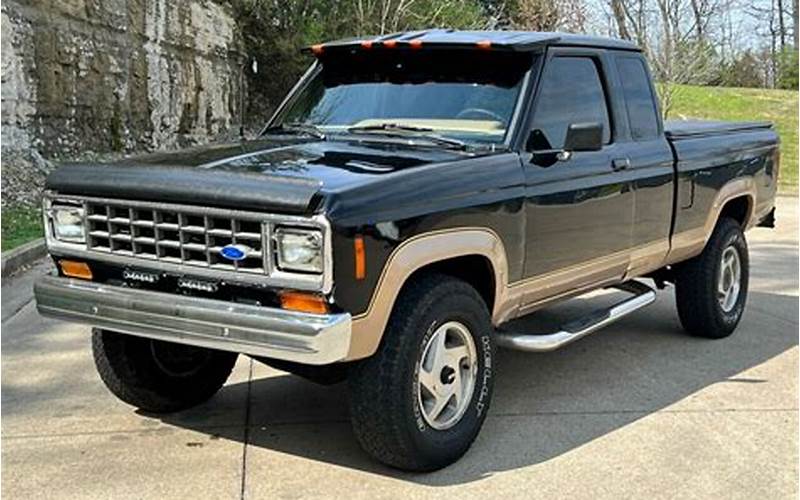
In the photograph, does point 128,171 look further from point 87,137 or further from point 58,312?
point 87,137

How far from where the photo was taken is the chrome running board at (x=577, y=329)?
4.70 m

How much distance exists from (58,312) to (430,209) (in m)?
1.78

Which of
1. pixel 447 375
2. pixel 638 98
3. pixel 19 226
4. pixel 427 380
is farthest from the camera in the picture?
Result: pixel 19 226

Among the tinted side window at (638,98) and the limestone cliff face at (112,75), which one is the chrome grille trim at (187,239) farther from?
the limestone cliff face at (112,75)

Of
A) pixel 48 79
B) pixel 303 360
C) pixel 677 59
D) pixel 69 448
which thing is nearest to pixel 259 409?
pixel 69 448

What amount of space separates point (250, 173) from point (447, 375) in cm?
130

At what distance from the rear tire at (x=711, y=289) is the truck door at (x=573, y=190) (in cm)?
123

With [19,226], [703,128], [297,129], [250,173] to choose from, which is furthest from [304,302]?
[19,226]

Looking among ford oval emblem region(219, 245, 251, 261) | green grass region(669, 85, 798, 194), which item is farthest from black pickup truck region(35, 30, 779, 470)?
green grass region(669, 85, 798, 194)

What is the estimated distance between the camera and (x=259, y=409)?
16.9 ft

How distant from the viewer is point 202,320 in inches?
149

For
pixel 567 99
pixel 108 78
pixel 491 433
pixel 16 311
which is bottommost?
pixel 491 433

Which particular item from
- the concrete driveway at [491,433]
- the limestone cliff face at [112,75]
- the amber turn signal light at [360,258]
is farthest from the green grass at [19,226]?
the amber turn signal light at [360,258]

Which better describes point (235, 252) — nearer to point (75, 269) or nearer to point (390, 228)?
point (390, 228)
